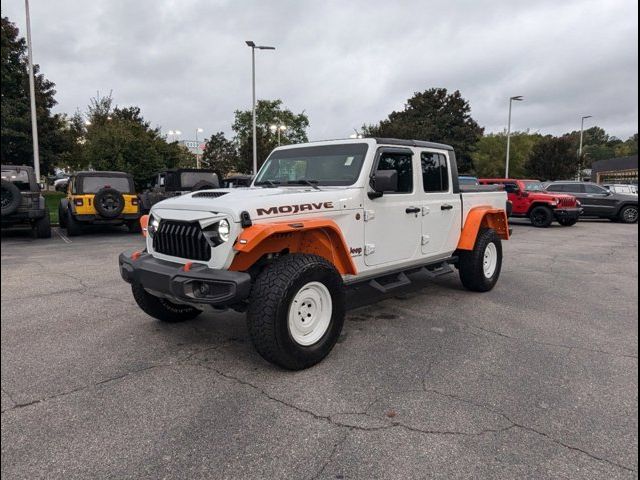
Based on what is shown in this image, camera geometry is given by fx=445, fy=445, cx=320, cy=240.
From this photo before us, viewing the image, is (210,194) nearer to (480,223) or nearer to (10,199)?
(480,223)

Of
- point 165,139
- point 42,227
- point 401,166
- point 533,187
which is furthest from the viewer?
point 165,139

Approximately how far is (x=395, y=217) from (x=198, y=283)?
7.14ft

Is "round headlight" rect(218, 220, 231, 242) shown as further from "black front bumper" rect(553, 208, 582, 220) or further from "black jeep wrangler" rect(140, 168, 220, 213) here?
"black front bumper" rect(553, 208, 582, 220)

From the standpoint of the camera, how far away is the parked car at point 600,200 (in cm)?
1788

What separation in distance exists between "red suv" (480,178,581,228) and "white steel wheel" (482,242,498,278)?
10.3m

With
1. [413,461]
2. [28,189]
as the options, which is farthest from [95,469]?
[28,189]

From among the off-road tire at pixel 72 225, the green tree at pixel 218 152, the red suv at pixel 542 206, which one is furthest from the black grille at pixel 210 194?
the green tree at pixel 218 152

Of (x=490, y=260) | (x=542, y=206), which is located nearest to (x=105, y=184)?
(x=490, y=260)

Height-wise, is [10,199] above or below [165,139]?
below

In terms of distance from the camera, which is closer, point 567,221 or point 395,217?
point 395,217

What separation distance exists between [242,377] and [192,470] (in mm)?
1089

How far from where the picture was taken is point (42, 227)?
36.3 feet

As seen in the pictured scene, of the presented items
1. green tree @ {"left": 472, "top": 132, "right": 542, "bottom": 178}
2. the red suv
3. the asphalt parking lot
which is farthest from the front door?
green tree @ {"left": 472, "top": 132, "right": 542, "bottom": 178}

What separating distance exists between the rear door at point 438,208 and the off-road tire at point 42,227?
9889mm
